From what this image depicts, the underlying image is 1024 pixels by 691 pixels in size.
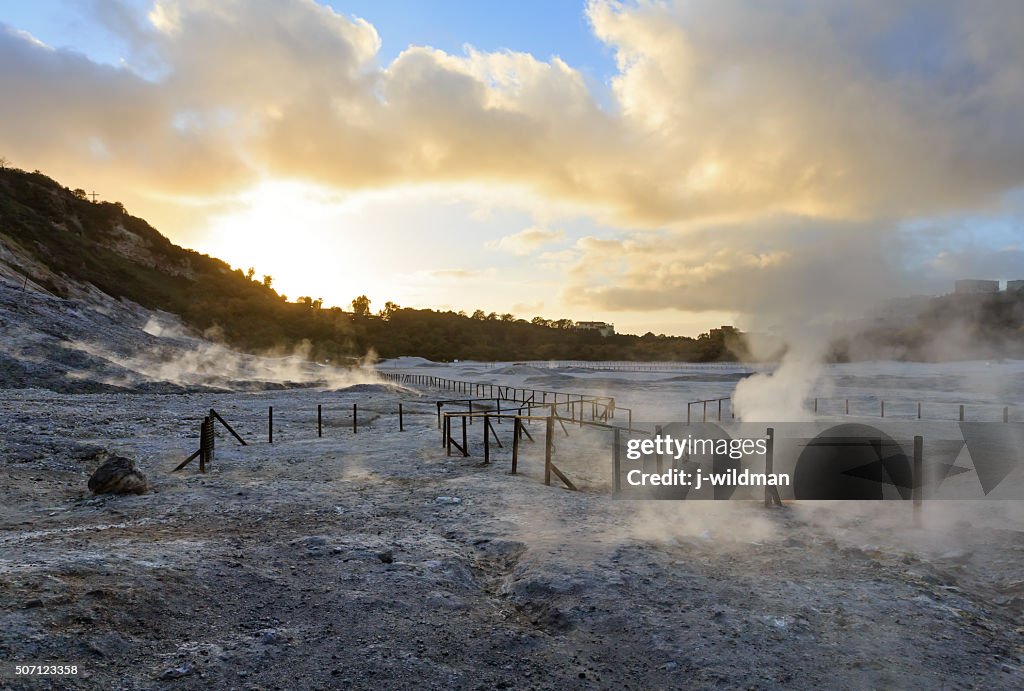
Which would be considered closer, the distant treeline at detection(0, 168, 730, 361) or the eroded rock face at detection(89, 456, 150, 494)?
the eroded rock face at detection(89, 456, 150, 494)

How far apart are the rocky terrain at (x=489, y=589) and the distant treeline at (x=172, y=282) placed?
47653 mm

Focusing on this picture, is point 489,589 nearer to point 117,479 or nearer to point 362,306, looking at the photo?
point 117,479

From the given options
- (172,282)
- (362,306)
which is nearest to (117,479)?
(172,282)

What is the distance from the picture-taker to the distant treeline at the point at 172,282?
209ft

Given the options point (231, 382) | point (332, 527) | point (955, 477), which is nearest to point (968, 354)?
point (955, 477)

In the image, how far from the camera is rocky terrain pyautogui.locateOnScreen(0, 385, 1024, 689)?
5320 mm

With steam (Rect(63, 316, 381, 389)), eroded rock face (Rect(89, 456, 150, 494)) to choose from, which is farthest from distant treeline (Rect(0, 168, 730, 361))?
eroded rock face (Rect(89, 456, 150, 494))

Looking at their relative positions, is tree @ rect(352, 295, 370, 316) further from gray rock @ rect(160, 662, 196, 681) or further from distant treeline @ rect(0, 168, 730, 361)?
gray rock @ rect(160, 662, 196, 681)

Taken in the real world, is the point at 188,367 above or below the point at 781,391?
above

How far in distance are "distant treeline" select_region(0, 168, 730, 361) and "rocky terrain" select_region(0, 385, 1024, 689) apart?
1876 inches

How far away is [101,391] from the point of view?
29.1 m

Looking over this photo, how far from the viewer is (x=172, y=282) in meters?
90.2

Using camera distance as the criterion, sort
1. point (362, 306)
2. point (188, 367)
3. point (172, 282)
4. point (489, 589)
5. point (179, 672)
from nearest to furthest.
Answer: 1. point (179, 672)
2. point (489, 589)
3. point (188, 367)
4. point (172, 282)
5. point (362, 306)

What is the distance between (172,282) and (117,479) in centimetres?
9175
